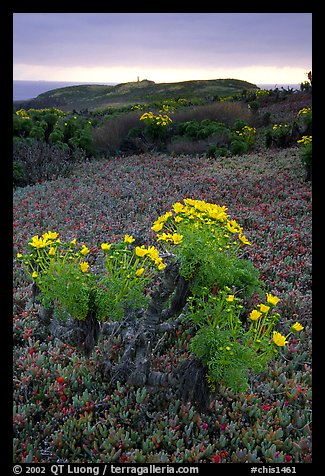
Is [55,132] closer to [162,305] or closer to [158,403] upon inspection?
[162,305]

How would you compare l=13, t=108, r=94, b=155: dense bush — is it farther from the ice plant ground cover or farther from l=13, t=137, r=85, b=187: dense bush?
the ice plant ground cover

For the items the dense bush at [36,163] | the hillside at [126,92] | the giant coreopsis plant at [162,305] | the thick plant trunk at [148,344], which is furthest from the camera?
the hillside at [126,92]

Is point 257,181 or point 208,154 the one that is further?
point 208,154

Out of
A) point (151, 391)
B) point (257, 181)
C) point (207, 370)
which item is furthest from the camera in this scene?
point (257, 181)

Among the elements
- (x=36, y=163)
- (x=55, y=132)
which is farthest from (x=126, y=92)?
(x=36, y=163)

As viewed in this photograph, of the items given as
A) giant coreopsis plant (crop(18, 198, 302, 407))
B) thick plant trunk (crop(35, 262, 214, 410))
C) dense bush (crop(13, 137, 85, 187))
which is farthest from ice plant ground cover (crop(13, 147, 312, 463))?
dense bush (crop(13, 137, 85, 187))

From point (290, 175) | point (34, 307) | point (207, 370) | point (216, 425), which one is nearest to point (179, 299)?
point (207, 370)

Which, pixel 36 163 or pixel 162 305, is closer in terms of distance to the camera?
pixel 162 305

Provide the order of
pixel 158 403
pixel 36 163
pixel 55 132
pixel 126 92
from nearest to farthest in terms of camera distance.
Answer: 1. pixel 158 403
2. pixel 36 163
3. pixel 55 132
4. pixel 126 92

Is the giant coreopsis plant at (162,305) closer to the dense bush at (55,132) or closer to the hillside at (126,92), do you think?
the dense bush at (55,132)

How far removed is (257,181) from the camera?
9.83 meters

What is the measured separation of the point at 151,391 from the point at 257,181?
24.0ft

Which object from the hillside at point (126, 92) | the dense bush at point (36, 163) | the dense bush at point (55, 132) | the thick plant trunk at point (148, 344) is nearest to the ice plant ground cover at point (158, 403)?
the thick plant trunk at point (148, 344)
